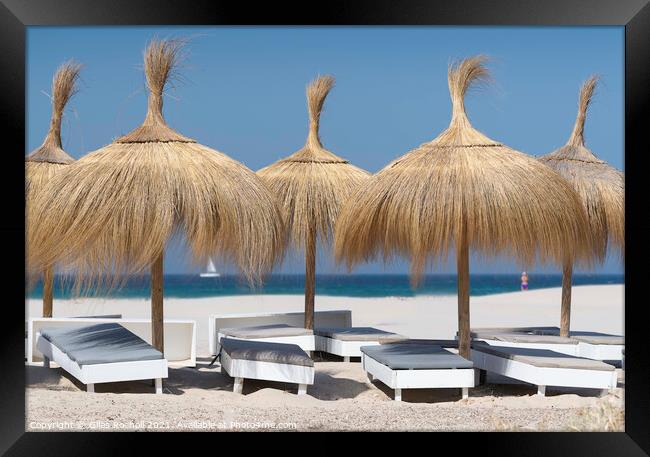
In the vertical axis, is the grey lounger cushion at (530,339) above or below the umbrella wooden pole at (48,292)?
below

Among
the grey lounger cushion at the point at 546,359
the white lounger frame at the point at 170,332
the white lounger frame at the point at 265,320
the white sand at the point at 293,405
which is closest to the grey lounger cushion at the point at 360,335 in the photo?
the white sand at the point at 293,405

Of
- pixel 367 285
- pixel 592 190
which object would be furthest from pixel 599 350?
pixel 367 285

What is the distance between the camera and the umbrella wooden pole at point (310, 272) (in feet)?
28.9

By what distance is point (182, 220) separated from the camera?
20.4ft

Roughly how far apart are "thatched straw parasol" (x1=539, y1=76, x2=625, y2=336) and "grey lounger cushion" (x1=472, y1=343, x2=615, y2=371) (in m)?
1.76

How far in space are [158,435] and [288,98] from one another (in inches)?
1042

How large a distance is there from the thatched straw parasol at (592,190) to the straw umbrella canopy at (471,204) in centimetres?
227

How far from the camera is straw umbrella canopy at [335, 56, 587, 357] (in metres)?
6.09

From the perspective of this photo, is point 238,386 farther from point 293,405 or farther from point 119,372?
point 119,372

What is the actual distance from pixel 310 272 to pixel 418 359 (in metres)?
2.89

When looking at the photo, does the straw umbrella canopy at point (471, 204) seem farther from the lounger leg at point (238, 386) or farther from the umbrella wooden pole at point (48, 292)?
the umbrella wooden pole at point (48, 292)

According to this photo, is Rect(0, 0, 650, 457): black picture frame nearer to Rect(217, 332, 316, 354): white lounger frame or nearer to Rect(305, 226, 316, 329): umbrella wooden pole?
Rect(217, 332, 316, 354): white lounger frame

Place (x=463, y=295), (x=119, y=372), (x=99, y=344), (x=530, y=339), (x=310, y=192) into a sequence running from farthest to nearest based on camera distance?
(x=310, y=192)
(x=530, y=339)
(x=463, y=295)
(x=99, y=344)
(x=119, y=372)

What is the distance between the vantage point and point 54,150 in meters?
8.55
